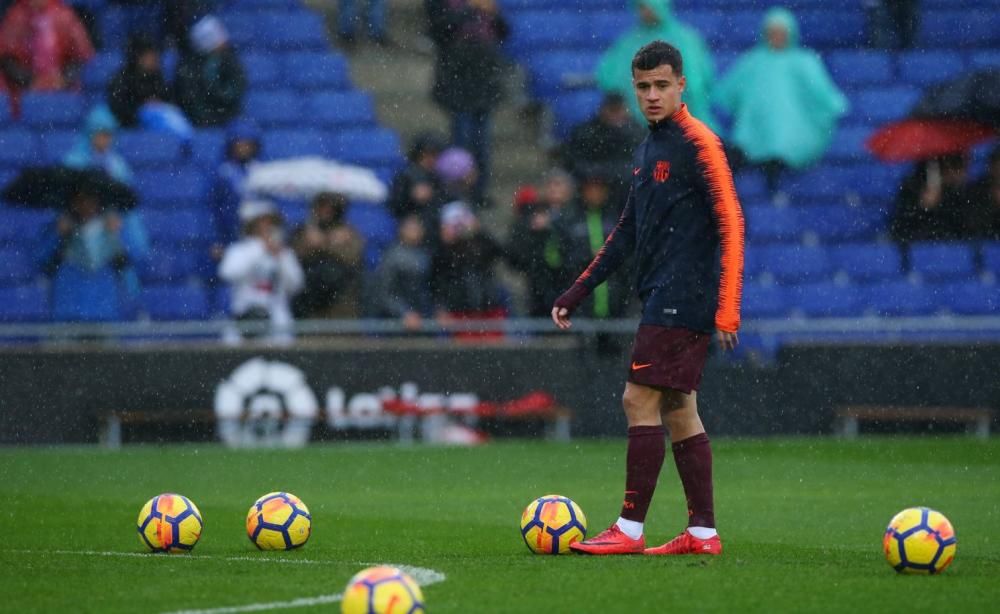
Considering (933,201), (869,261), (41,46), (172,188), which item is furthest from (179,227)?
(933,201)

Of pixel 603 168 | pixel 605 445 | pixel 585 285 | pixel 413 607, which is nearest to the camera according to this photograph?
pixel 413 607

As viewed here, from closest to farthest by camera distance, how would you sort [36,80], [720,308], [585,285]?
[720,308], [585,285], [36,80]

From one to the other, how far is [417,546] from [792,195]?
12.8 metres

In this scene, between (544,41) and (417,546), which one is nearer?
(417,546)

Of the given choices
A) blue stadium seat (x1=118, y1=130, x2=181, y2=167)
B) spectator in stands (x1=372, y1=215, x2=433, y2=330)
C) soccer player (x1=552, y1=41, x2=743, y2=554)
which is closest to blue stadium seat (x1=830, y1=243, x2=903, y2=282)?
spectator in stands (x1=372, y1=215, x2=433, y2=330)

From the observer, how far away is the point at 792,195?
20.8 m

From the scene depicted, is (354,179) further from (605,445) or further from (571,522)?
(571,522)

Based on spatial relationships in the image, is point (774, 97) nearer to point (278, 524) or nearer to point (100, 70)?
point (100, 70)

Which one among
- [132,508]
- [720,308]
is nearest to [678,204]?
[720,308]

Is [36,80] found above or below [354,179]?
above

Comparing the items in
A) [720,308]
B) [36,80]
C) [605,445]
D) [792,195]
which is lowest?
[605,445]

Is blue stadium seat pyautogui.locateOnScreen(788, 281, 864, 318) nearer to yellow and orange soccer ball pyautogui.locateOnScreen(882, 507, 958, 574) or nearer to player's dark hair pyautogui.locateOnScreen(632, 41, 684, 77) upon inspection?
player's dark hair pyautogui.locateOnScreen(632, 41, 684, 77)

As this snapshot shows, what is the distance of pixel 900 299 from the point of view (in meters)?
19.4

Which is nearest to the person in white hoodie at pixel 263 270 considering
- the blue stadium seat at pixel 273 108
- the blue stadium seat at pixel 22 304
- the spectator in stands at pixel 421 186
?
the spectator in stands at pixel 421 186
